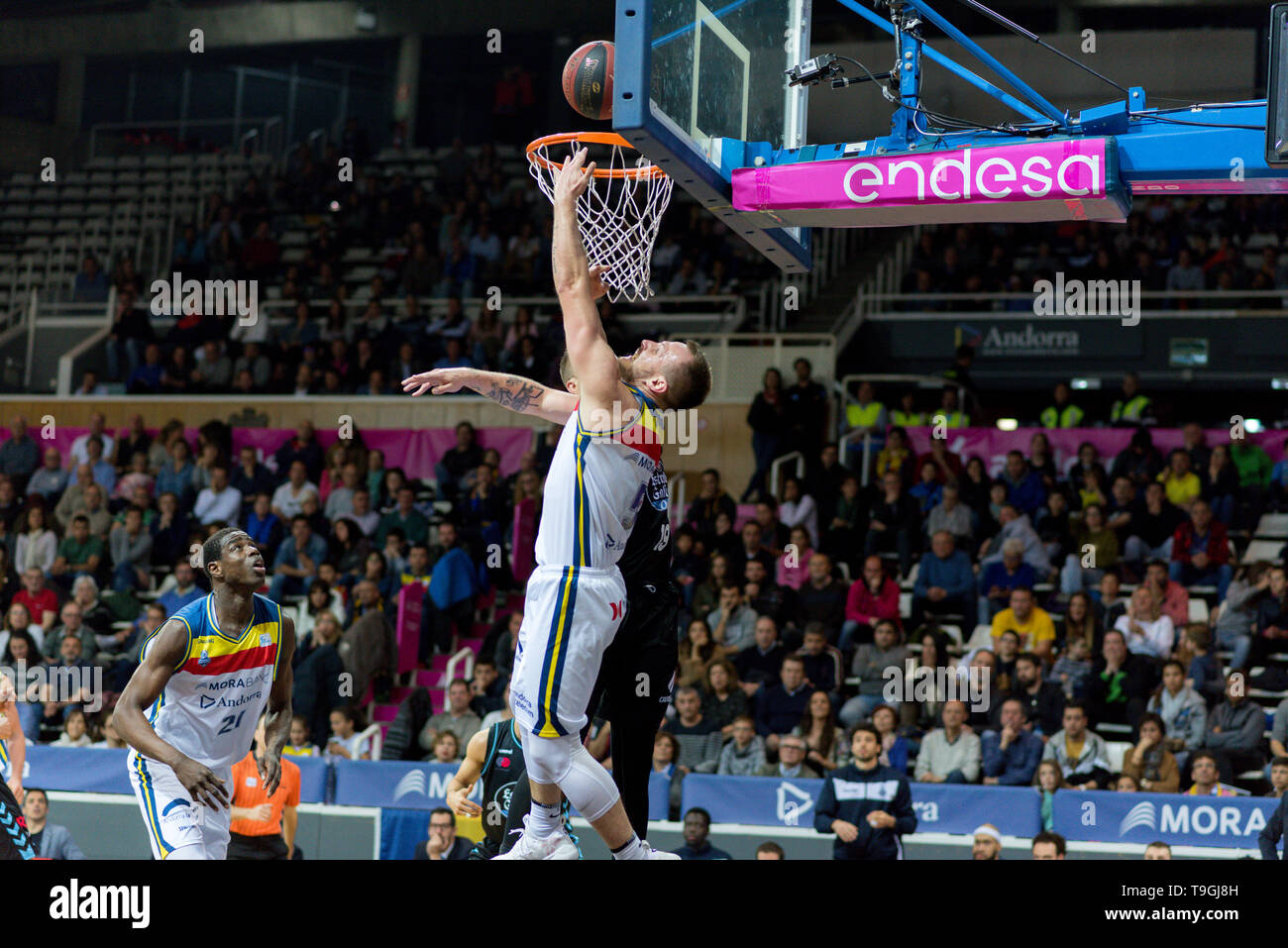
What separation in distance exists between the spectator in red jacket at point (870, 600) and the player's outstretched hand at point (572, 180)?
8.52 metres

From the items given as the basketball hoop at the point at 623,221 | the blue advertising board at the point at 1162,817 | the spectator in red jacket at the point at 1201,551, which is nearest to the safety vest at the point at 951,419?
the spectator in red jacket at the point at 1201,551

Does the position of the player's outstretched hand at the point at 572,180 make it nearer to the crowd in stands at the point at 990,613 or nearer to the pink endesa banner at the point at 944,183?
the pink endesa banner at the point at 944,183

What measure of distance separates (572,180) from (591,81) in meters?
1.11

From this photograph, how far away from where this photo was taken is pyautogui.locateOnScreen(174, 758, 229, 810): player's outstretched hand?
5.99m

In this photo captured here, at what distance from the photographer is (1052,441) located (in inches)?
650

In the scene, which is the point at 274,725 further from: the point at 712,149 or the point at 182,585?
the point at 182,585

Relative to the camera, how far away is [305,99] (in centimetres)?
2820

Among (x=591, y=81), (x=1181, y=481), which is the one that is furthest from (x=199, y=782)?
(x=1181, y=481)

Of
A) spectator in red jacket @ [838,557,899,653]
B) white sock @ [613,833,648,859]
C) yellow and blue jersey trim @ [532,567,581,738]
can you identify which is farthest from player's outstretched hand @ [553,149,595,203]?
spectator in red jacket @ [838,557,899,653]

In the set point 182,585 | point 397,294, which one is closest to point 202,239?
point 397,294

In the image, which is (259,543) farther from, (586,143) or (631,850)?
(631,850)

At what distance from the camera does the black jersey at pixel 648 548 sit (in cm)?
595

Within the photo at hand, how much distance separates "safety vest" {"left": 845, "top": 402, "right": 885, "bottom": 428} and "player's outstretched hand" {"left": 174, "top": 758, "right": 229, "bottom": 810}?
1189 centimetres

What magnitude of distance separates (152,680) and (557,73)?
876 inches
